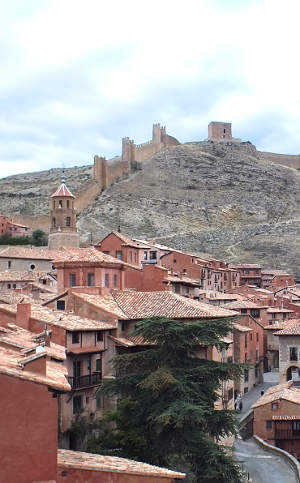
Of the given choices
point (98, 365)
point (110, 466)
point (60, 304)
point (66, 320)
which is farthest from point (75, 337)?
point (110, 466)

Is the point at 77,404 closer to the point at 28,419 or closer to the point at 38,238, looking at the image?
the point at 28,419

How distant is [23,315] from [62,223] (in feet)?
216

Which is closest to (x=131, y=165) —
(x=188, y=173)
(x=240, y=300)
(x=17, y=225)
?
(x=188, y=173)

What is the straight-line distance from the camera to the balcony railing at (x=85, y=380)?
2617cm

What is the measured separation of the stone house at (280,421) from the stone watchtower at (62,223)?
54285mm

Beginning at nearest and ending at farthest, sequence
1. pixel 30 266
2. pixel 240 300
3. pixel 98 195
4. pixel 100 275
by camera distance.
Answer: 1. pixel 100 275
2. pixel 240 300
3. pixel 30 266
4. pixel 98 195

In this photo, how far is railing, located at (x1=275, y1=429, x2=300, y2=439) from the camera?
38094 millimetres

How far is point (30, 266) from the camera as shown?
74688 mm

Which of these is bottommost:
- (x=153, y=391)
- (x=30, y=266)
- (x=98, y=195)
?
(x=153, y=391)

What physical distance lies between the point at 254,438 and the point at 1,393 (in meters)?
28.8

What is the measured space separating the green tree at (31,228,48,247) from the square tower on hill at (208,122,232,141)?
244 feet

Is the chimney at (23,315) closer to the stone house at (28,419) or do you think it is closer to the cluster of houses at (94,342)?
the cluster of houses at (94,342)

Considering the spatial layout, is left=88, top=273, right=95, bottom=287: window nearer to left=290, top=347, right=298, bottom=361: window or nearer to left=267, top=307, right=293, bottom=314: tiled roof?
left=290, top=347, right=298, bottom=361: window

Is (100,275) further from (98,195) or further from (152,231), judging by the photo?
(98,195)
